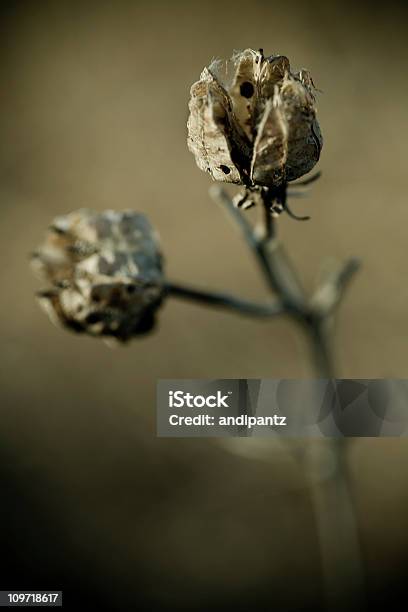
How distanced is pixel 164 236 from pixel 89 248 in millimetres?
4093

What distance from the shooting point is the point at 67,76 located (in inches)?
277

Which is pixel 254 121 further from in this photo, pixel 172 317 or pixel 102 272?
pixel 172 317

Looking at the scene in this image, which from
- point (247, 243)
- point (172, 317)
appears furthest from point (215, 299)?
point (172, 317)

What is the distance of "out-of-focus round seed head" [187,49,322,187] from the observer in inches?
45.0

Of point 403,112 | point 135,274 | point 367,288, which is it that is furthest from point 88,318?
point 403,112

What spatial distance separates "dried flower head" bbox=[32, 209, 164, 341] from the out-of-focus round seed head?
2.03 ft

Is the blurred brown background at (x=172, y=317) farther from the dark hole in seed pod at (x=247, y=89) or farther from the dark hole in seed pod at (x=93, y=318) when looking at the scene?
the dark hole in seed pod at (x=247, y=89)

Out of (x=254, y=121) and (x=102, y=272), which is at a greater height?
(x=254, y=121)

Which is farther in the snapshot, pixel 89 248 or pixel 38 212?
pixel 38 212

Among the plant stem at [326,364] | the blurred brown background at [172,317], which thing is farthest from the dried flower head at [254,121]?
the blurred brown background at [172,317]

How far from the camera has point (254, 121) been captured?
3.94 feet

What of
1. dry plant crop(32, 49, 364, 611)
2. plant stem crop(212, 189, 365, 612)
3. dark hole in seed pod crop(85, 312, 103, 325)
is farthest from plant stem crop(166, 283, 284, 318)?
dark hole in seed pod crop(85, 312, 103, 325)

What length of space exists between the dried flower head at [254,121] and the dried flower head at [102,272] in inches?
24.4

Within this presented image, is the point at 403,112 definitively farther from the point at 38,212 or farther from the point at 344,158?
the point at 38,212
